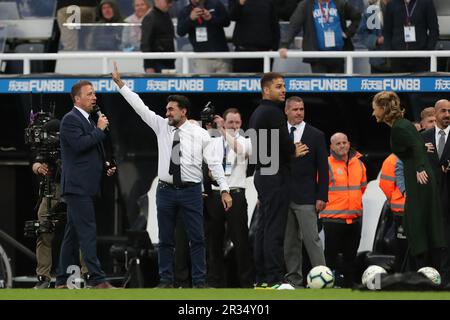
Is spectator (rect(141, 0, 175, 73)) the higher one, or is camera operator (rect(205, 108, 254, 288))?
spectator (rect(141, 0, 175, 73))

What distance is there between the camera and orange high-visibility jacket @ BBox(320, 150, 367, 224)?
50.8ft

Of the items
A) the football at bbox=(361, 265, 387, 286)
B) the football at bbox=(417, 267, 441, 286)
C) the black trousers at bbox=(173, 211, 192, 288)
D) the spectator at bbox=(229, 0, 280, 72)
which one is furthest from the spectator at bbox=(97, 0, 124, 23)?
the football at bbox=(417, 267, 441, 286)

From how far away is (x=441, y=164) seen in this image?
46.4 feet

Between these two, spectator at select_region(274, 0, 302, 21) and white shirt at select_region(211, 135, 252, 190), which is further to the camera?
spectator at select_region(274, 0, 302, 21)

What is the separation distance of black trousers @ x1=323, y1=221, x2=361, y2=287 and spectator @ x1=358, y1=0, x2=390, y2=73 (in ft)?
8.65

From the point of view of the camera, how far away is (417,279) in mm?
11812

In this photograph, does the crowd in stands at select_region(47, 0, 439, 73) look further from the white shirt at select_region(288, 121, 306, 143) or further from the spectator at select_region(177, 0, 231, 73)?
the white shirt at select_region(288, 121, 306, 143)

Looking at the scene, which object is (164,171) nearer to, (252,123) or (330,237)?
(252,123)

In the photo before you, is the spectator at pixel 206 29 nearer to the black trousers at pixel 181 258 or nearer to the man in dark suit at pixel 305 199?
the black trousers at pixel 181 258

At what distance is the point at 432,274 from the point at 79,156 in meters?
3.47

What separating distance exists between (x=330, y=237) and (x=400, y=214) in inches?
30.6
